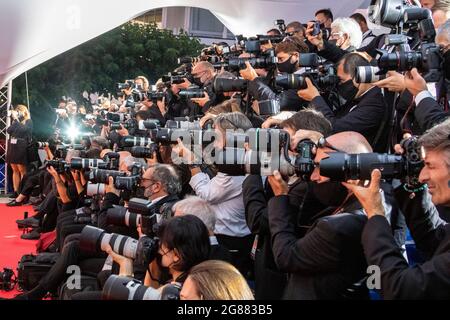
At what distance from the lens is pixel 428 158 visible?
171cm

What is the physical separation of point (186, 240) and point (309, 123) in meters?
0.65

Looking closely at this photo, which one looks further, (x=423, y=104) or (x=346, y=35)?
(x=346, y=35)

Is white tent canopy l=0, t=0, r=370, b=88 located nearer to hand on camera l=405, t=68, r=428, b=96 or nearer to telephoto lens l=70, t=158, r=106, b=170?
telephoto lens l=70, t=158, r=106, b=170

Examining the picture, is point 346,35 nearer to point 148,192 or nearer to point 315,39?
point 315,39

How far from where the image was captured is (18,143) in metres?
9.35

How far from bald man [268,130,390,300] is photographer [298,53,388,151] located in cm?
78

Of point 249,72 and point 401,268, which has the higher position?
point 249,72

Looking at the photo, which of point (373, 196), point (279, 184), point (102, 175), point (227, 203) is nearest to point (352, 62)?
point (227, 203)

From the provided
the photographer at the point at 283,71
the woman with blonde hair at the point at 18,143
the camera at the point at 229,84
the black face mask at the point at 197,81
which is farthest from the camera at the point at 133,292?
the woman with blonde hair at the point at 18,143

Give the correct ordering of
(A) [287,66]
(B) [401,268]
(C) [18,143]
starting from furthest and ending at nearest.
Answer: (C) [18,143] → (A) [287,66] → (B) [401,268]

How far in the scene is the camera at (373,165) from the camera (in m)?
1.80

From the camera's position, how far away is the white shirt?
2971 mm

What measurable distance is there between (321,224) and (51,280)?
2.44 metres

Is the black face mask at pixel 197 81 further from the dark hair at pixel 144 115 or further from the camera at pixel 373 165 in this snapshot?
the camera at pixel 373 165
